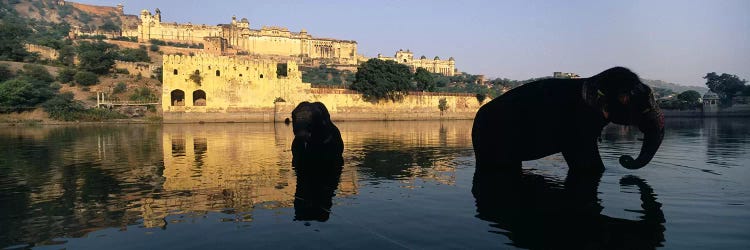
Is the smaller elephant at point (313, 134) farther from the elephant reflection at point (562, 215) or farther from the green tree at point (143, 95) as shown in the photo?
the green tree at point (143, 95)

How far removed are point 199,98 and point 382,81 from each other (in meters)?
20.6

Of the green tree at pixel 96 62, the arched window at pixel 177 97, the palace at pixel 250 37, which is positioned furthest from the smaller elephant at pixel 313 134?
the palace at pixel 250 37

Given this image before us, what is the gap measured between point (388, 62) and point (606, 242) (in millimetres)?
59471

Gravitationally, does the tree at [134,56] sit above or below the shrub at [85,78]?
above

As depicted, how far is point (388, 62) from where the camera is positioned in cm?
6412

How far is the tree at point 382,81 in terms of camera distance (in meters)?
60.9

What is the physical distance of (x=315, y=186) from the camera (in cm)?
945

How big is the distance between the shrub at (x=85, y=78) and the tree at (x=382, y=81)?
31730mm

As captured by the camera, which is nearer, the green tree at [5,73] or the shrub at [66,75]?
the green tree at [5,73]

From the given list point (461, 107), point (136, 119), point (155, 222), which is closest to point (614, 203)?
point (155, 222)

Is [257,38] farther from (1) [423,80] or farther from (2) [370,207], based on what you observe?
(2) [370,207]

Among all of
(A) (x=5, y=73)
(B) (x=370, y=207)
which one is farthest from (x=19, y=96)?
(B) (x=370, y=207)

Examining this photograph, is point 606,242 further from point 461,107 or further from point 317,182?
point 461,107

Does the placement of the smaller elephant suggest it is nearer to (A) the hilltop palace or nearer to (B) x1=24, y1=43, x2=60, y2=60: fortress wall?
(B) x1=24, y1=43, x2=60, y2=60: fortress wall
